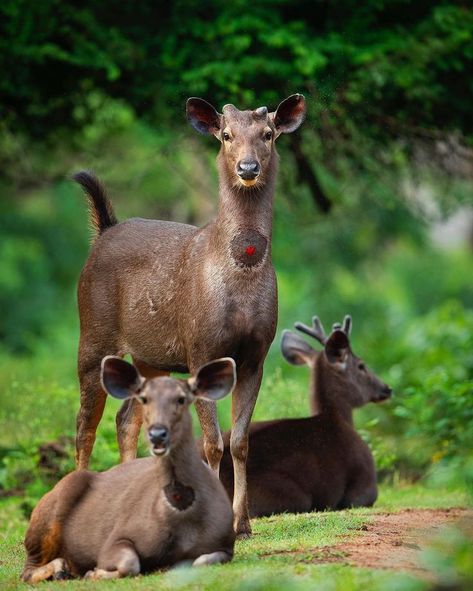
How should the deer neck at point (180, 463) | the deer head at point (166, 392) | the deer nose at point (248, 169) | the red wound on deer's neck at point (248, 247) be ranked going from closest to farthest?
the deer head at point (166, 392) < the deer neck at point (180, 463) < the deer nose at point (248, 169) < the red wound on deer's neck at point (248, 247)

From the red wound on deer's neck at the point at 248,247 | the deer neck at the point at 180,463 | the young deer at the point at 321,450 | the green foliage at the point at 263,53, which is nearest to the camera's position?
the deer neck at the point at 180,463

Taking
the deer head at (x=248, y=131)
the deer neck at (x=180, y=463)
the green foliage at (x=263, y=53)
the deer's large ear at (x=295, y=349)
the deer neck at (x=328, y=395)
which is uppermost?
the green foliage at (x=263, y=53)

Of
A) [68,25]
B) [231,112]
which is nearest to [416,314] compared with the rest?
[68,25]

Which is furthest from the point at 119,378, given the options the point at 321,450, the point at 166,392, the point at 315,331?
the point at 315,331

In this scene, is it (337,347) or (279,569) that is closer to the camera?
(279,569)

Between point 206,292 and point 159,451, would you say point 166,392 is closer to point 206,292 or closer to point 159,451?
point 159,451

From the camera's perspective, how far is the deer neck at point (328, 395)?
38.6ft

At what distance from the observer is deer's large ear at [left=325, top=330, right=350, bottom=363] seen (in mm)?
11789

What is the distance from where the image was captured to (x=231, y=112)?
9062 mm

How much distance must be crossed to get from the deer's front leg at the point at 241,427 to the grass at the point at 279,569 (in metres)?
0.27

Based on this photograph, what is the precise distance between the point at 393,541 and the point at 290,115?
10.2 ft

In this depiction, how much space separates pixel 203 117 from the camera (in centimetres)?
948

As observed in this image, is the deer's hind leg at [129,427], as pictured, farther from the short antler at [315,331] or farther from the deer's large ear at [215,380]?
the deer's large ear at [215,380]

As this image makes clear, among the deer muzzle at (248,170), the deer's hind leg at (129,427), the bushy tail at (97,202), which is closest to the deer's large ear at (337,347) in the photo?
the deer's hind leg at (129,427)
